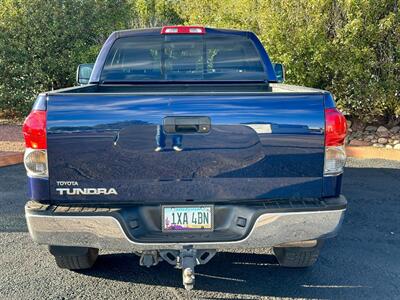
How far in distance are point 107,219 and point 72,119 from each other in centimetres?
67

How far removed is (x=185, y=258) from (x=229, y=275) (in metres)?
0.99

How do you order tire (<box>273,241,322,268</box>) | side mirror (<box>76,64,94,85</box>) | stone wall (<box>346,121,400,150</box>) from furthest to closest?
stone wall (<box>346,121,400,150</box>) < side mirror (<box>76,64,94,85</box>) < tire (<box>273,241,322,268</box>)

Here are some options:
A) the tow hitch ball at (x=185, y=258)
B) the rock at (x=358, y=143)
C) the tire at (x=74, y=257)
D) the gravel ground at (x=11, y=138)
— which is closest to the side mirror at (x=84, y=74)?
the tire at (x=74, y=257)

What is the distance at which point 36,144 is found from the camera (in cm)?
276

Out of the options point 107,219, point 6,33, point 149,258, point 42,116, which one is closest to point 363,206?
point 149,258

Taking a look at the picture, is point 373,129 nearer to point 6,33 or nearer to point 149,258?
point 149,258

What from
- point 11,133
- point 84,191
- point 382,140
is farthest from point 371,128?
point 84,191

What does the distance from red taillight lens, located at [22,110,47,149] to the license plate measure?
89cm

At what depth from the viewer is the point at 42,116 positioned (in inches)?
107

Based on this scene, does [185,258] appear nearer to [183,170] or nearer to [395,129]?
[183,170]

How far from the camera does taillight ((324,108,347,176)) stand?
2.82 m

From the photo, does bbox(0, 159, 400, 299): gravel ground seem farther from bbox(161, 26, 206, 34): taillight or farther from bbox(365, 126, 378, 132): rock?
bbox(365, 126, 378, 132): rock

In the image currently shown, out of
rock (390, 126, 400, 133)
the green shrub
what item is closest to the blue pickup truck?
rock (390, 126, 400, 133)

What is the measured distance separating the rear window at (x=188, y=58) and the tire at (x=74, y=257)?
1.98 m
